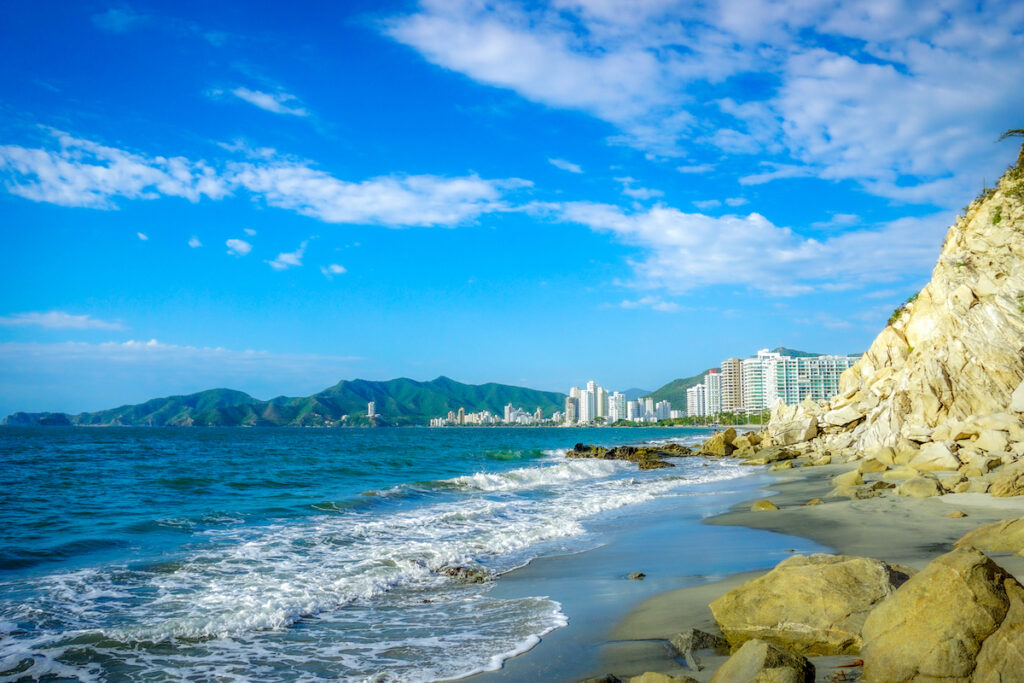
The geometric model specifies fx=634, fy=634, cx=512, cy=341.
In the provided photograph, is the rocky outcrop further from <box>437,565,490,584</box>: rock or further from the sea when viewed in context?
<box>437,565,490,584</box>: rock

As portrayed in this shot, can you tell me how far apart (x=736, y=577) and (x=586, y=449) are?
48.7 metres

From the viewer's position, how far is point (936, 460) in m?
19.7

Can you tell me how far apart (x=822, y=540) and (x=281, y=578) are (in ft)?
29.2

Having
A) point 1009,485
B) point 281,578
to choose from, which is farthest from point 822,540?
point 281,578

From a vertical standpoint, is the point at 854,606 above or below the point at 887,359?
below

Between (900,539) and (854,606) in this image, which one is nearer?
(854,606)

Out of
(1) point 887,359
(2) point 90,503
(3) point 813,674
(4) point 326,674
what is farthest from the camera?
(1) point 887,359

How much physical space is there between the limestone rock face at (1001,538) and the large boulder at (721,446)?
40.8 metres

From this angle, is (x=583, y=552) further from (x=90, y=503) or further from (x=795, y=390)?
(x=795, y=390)

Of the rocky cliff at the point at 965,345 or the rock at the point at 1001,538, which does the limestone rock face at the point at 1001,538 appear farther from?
the rocky cliff at the point at 965,345

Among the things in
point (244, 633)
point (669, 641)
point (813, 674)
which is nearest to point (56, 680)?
point (244, 633)

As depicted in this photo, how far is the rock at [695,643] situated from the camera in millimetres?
5477

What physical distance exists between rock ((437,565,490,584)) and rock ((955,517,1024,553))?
20.9 feet

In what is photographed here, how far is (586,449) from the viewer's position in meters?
56.5
